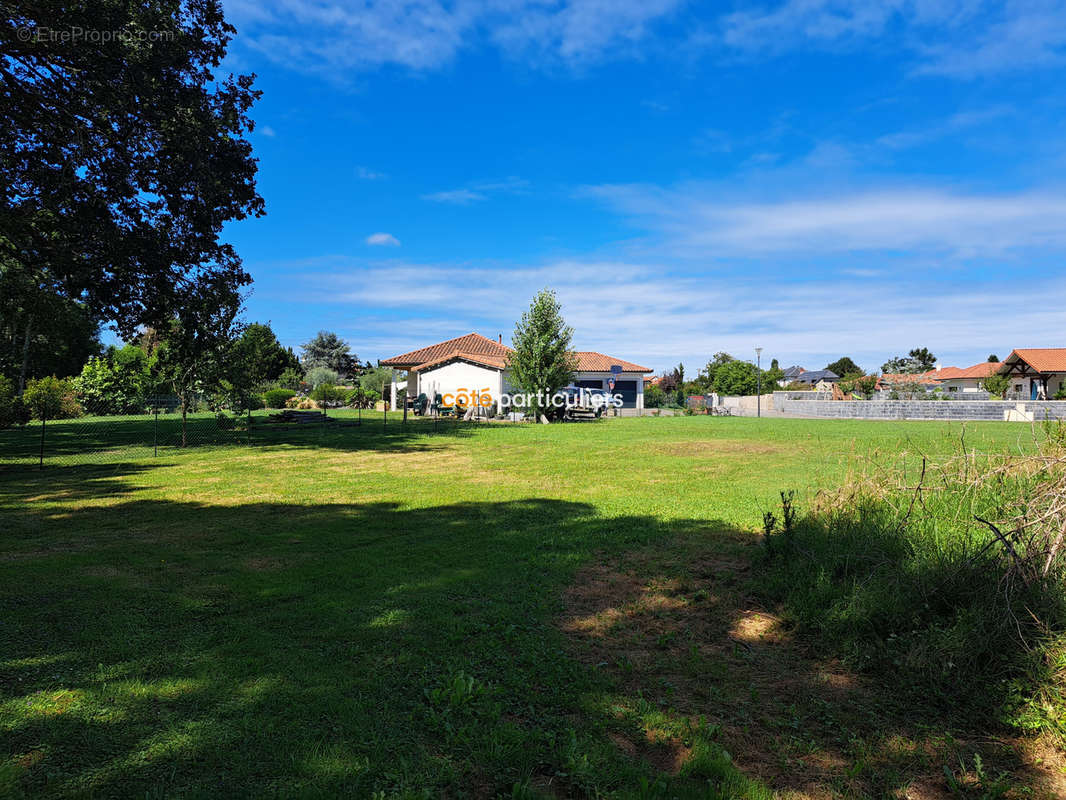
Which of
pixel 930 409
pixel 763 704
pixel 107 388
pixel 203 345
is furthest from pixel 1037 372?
pixel 107 388

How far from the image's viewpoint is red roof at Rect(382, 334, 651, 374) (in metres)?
37.3

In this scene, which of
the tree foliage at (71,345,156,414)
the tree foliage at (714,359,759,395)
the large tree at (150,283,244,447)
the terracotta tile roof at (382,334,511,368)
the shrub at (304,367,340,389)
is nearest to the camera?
the large tree at (150,283,244,447)

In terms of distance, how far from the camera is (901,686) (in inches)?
143

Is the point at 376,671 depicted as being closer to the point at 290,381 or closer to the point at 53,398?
the point at 53,398

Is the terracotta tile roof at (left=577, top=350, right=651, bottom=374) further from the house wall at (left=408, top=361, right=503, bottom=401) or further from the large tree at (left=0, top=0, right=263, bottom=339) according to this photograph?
the large tree at (left=0, top=0, right=263, bottom=339)

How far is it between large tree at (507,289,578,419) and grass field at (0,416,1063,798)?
23.0 metres

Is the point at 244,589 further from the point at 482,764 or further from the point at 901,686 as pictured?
the point at 901,686

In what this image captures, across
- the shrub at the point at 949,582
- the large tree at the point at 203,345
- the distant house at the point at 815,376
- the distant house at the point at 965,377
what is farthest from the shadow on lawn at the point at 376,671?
the distant house at the point at 815,376

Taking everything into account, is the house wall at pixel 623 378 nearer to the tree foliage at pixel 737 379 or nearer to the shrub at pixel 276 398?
the tree foliage at pixel 737 379

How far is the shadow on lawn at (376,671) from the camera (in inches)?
108

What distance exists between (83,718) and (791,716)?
4188 mm

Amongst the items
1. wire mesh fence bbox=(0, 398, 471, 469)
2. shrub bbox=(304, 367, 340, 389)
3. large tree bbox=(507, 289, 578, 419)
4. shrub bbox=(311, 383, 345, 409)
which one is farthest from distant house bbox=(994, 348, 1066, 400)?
shrub bbox=(304, 367, 340, 389)

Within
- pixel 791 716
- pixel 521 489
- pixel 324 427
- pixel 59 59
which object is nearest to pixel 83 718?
pixel 791 716

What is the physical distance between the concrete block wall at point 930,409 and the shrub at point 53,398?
45.0 m
